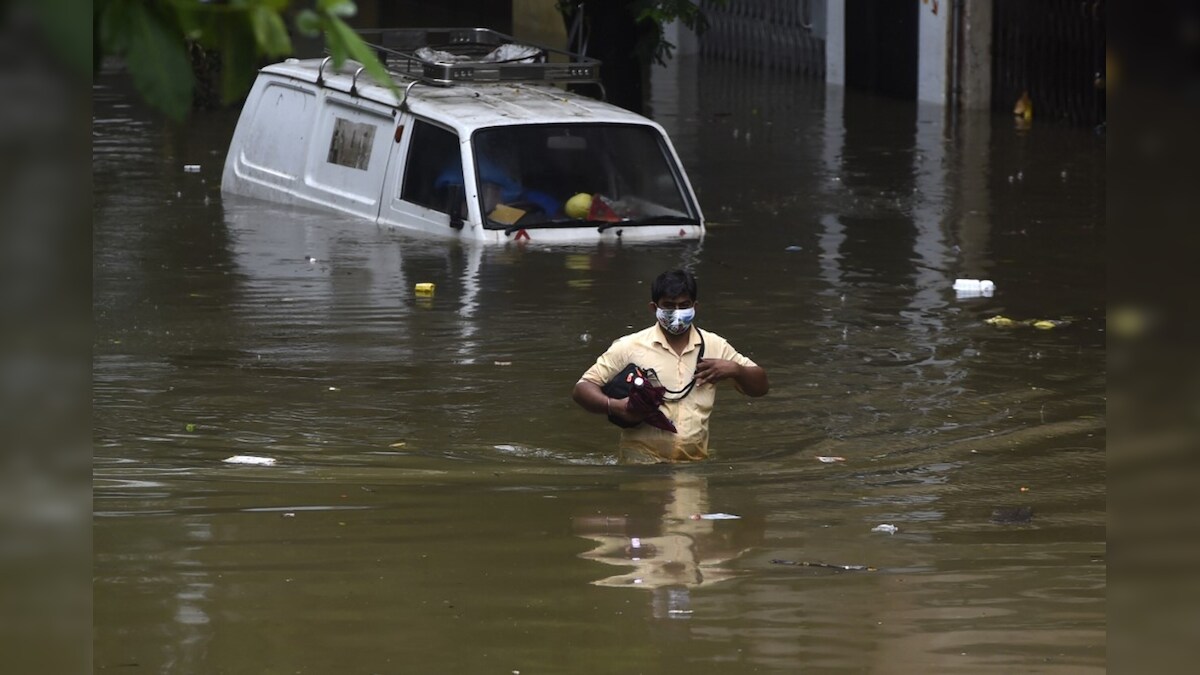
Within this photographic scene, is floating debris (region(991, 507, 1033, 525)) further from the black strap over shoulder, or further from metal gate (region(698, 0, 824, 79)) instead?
metal gate (region(698, 0, 824, 79))

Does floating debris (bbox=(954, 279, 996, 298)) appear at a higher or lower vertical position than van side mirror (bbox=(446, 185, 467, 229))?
lower

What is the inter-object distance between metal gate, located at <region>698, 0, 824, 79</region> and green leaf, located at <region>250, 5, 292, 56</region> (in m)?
25.2

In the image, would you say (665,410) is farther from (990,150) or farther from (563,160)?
(990,150)

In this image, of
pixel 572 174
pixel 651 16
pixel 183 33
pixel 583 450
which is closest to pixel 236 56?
pixel 183 33

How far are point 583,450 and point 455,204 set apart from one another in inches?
189

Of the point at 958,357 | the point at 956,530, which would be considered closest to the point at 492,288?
the point at 958,357

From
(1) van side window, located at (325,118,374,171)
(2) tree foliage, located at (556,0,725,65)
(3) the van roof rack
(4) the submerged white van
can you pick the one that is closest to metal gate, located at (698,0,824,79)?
(2) tree foliage, located at (556,0,725,65)

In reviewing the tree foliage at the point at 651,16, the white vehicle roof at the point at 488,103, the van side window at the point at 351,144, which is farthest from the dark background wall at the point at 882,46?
the van side window at the point at 351,144

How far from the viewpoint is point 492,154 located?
12.8 m

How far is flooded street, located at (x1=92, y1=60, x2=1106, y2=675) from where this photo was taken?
549cm

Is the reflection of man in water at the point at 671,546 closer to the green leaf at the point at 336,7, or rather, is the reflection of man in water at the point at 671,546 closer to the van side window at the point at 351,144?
the green leaf at the point at 336,7

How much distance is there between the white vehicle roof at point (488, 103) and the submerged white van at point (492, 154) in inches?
0.4

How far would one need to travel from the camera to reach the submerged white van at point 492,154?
12836 mm

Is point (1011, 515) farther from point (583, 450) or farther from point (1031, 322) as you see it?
point (1031, 322)
